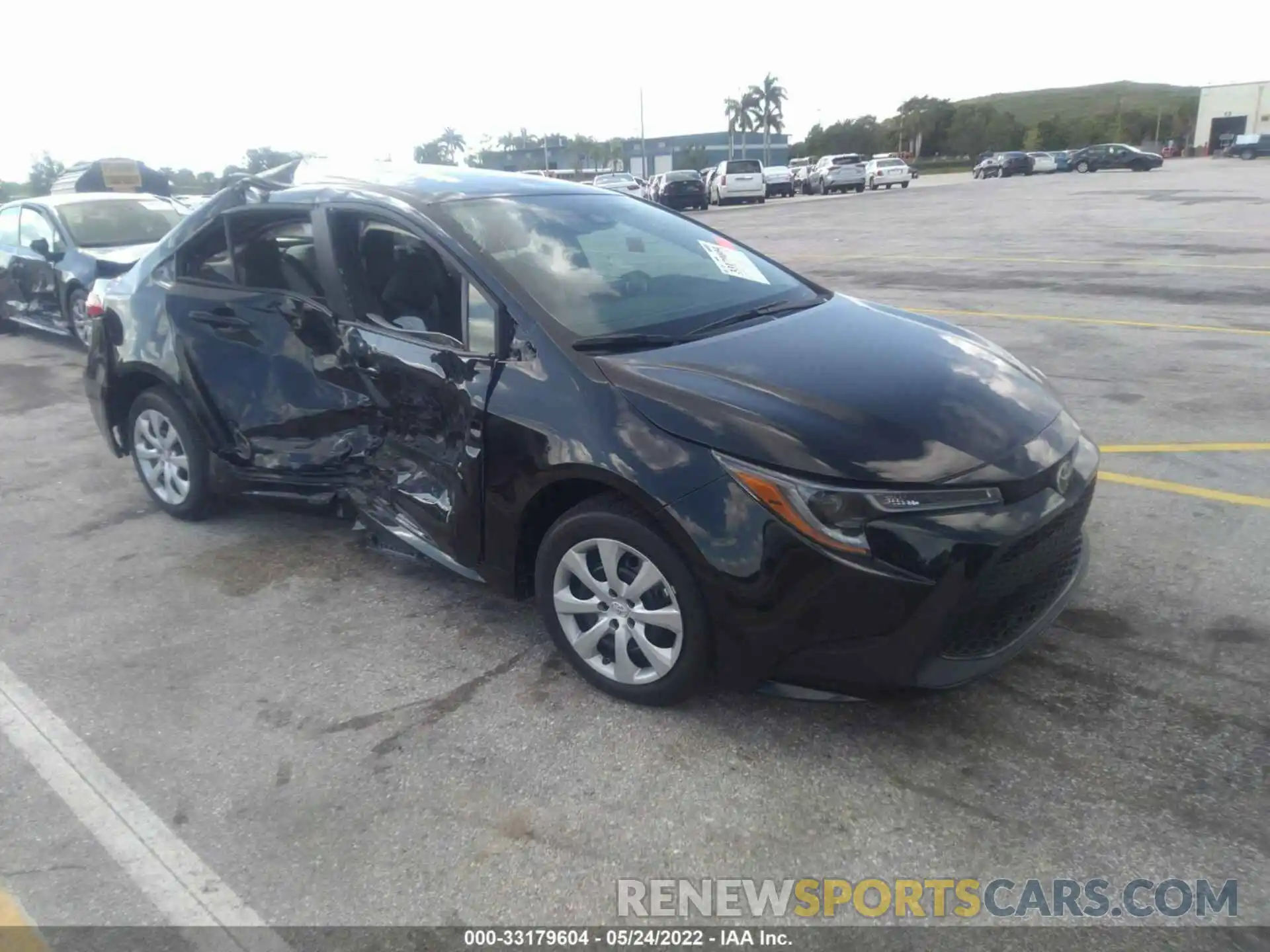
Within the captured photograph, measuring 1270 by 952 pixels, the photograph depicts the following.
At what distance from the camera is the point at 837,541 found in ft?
9.12

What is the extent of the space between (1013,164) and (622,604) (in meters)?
56.0

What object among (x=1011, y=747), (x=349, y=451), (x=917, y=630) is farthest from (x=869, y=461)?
(x=349, y=451)

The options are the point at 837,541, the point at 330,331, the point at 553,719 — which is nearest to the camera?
the point at 837,541

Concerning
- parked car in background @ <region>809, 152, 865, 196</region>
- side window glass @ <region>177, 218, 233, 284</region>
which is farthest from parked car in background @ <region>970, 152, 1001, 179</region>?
side window glass @ <region>177, 218, 233, 284</region>

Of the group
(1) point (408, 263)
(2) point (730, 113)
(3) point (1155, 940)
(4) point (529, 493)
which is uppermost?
(2) point (730, 113)

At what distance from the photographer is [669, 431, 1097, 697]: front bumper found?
277 centimetres

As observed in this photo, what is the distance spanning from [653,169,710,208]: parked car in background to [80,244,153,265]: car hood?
85.5 ft

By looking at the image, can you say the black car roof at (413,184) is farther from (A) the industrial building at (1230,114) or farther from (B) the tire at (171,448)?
(A) the industrial building at (1230,114)

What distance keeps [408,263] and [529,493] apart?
1.14 m

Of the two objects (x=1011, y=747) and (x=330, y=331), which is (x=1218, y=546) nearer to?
(x=1011, y=747)

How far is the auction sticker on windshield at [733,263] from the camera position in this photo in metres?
4.27

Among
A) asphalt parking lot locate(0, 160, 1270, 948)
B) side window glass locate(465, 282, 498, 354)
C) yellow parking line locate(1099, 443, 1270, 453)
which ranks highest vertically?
side window glass locate(465, 282, 498, 354)

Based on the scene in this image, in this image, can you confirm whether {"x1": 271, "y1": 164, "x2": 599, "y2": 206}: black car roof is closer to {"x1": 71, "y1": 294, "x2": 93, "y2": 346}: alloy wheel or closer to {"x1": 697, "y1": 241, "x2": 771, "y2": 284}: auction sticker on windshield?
{"x1": 697, "y1": 241, "x2": 771, "y2": 284}: auction sticker on windshield

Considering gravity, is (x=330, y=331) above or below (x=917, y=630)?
above
